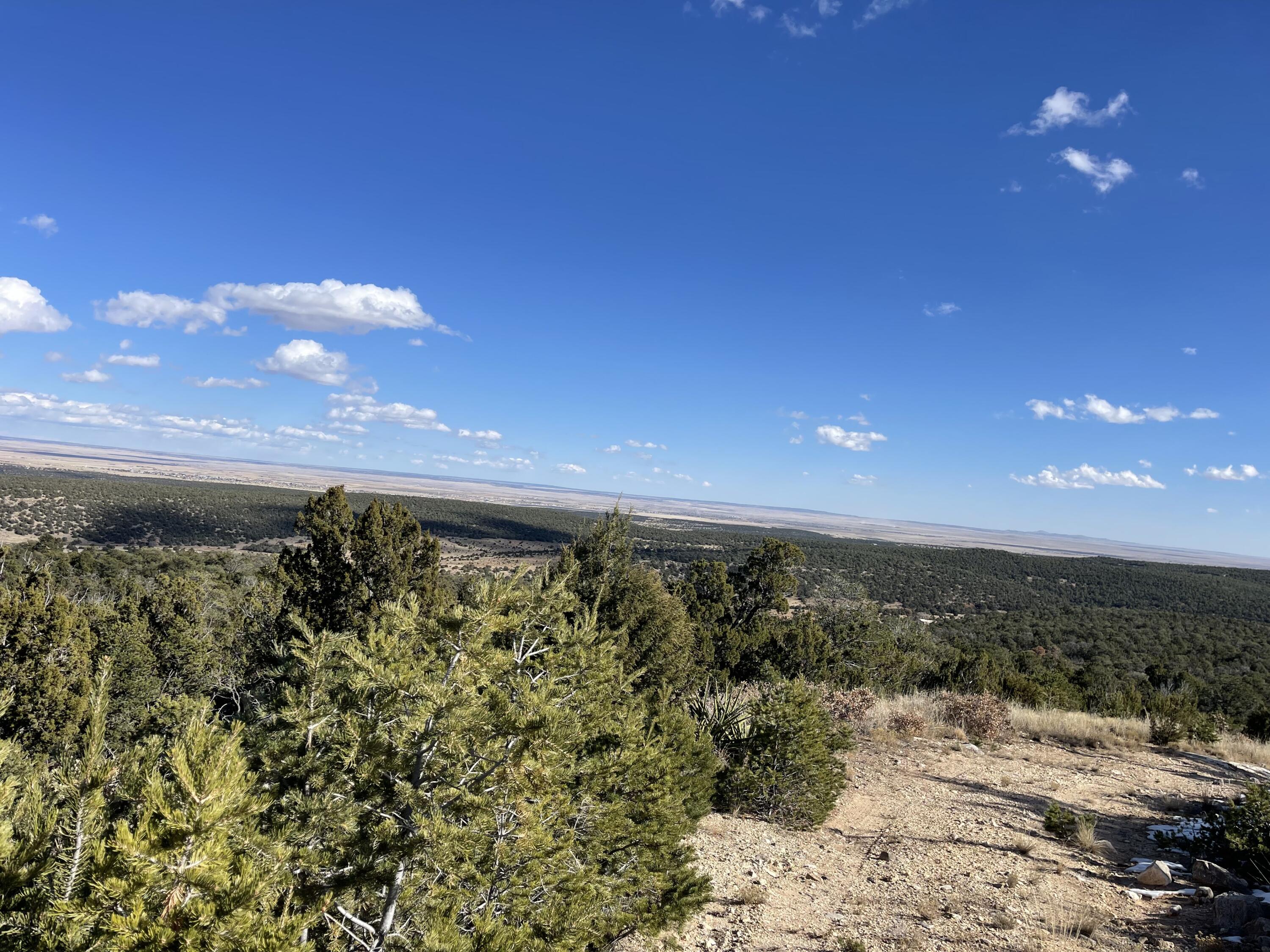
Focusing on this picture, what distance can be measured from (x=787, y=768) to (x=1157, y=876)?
405 cm

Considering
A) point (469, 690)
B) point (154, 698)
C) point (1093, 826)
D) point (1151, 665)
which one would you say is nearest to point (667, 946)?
point (469, 690)

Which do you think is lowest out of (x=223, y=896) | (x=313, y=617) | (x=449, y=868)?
(x=313, y=617)

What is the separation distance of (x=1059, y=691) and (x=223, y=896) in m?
21.7

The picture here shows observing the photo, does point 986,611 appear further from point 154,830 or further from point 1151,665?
point 154,830

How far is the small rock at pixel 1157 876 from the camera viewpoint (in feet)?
22.3

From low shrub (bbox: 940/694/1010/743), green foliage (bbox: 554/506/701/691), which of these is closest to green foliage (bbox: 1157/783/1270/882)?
low shrub (bbox: 940/694/1010/743)

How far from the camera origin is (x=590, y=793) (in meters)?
5.19

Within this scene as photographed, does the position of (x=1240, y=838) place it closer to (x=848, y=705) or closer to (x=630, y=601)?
(x=848, y=705)

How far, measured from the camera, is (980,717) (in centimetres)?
1384

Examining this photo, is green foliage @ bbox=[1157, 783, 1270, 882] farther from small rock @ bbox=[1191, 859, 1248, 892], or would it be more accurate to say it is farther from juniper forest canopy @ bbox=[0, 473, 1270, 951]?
juniper forest canopy @ bbox=[0, 473, 1270, 951]

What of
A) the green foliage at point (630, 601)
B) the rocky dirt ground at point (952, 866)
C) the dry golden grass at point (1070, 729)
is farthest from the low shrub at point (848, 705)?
the green foliage at point (630, 601)

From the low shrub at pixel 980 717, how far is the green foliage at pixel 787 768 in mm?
6379

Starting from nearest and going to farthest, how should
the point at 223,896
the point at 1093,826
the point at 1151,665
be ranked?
the point at 223,896 → the point at 1093,826 → the point at 1151,665

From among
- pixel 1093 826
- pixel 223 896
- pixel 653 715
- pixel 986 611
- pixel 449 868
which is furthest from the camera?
→ pixel 986 611
